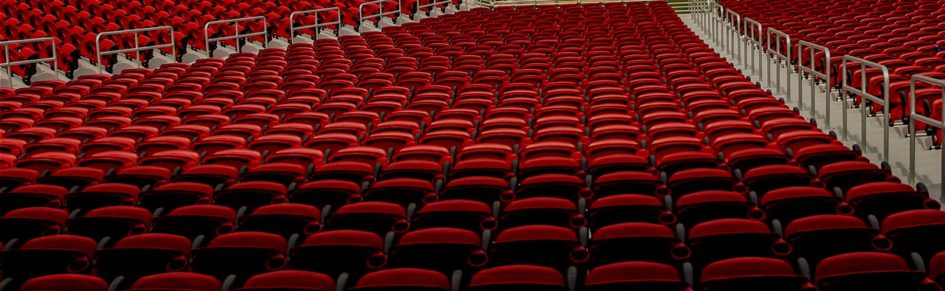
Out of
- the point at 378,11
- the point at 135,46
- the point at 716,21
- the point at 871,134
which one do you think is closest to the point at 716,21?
the point at 716,21

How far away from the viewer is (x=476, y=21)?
51.8 feet

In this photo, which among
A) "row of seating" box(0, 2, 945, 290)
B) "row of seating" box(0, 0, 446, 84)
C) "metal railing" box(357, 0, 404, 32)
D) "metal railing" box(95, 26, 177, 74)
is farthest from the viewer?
"metal railing" box(357, 0, 404, 32)

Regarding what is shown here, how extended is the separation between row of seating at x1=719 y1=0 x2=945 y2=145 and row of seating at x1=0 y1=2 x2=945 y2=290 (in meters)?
0.92

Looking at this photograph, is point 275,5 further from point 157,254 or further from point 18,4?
point 157,254

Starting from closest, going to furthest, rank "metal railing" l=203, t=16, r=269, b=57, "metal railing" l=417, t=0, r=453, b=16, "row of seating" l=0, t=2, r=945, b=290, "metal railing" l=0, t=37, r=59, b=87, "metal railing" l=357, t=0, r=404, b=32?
"row of seating" l=0, t=2, r=945, b=290 → "metal railing" l=0, t=37, r=59, b=87 → "metal railing" l=203, t=16, r=269, b=57 → "metal railing" l=357, t=0, r=404, b=32 → "metal railing" l=417, t=0, r=453, b=16

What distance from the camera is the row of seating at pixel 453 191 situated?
13.0 feet

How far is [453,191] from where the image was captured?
199 inches

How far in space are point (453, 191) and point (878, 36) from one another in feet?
29.0

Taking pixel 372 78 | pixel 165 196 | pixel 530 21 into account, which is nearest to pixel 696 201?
pixel 165 196

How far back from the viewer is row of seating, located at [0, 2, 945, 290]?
3957 millimetres

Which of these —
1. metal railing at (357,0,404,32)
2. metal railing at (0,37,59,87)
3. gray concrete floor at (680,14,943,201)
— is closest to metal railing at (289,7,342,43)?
metal railing at (357,0,404,32)

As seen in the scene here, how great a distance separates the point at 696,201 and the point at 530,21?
453 inches

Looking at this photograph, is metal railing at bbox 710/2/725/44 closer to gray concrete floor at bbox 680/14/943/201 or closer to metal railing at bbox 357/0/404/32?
gray concrete floor at bbox 680/14/943/201

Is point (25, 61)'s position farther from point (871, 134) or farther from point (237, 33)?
point (871, 134)
